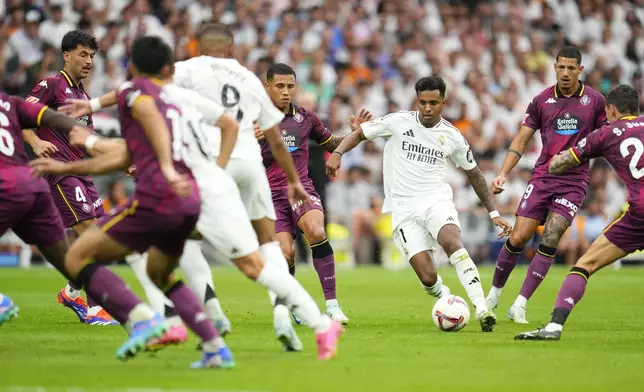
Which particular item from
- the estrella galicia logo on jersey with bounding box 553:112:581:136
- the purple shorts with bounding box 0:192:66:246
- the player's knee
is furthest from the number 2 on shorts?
the estrella galicia logo on jersey with bounding box 553:112:581:136

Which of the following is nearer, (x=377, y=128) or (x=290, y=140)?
(x=377, y=128)

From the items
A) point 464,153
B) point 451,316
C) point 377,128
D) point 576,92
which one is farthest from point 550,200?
point 451,316

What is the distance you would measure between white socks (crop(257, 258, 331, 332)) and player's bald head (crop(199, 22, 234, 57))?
2.26 metres

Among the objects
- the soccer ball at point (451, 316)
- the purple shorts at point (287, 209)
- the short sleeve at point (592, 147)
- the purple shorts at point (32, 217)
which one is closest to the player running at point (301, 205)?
the purple shorts at point (287, 209)

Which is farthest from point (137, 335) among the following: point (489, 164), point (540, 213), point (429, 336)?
Answer: point (489, 164)

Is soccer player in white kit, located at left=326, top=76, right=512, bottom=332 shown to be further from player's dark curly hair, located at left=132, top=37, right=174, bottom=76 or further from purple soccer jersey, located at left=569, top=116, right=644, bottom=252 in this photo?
player's dark curly hair, located at left=132, top=37, right=174, bottom=76

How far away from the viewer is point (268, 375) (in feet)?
26.8

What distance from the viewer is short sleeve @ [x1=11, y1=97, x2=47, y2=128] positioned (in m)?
9.66

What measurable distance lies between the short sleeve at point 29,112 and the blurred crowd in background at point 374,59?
471 inches

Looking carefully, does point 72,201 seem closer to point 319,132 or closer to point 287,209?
point 287,209

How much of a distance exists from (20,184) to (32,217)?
38 centimetres

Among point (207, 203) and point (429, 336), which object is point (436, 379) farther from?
point (429, 336)

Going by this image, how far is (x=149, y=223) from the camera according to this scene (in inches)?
327

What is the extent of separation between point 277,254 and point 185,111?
184cm
